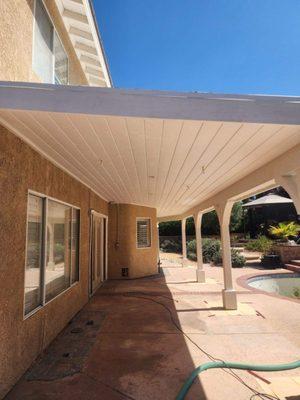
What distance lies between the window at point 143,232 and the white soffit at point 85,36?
21.1 feet

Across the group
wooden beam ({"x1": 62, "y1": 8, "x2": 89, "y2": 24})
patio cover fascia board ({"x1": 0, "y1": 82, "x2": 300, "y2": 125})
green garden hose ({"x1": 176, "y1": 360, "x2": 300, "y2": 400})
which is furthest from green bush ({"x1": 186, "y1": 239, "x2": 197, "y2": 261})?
patio cover fascia board ({"x1": 0, "y1": 82, "x2": 300, "y2": 125})

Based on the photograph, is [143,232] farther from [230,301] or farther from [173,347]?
[173,347]

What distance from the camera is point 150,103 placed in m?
2.93

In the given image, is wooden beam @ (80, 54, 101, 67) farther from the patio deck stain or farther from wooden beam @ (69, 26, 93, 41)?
the patio deck stain

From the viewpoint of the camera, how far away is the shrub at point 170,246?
2636 centimetres

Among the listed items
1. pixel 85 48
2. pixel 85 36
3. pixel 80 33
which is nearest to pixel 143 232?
pixel 85 48

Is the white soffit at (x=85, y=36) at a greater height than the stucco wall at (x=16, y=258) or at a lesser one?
greater

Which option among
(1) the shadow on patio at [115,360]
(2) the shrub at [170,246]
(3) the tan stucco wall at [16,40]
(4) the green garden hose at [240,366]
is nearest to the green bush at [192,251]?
(2) the shrub at [170,246]

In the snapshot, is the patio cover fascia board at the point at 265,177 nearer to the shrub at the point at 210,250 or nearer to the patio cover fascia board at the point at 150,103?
the patio cover fascia board at the point at 150,103

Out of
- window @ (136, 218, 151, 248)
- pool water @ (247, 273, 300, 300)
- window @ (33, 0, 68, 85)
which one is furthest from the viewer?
window @ (136, 218, 151, 248)

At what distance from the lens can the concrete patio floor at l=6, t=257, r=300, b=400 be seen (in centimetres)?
352

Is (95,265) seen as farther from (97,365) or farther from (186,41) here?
(186,41)

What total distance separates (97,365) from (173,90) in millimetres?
3874

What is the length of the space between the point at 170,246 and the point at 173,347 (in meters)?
22.3
